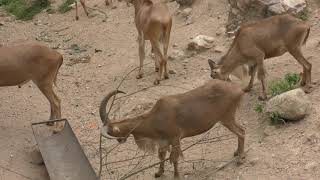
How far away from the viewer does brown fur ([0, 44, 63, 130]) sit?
9438 mm

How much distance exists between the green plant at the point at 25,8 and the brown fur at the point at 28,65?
6.67 m

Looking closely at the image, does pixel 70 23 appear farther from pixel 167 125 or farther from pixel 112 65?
pixel 167 125

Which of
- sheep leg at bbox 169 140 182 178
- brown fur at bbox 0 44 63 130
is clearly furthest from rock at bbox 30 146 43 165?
sheep leg at bbox 169 140 182 178

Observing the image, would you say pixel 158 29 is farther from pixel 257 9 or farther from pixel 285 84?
pixel 285 84

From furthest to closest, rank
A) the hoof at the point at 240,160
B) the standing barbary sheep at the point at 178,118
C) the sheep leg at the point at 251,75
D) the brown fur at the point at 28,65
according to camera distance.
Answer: the sheep leg at the point at 251,75 → the brown fur at the point at 28,65 → the hoof at the point at 240,160 → the standing barbary sheep at the point at 178,118

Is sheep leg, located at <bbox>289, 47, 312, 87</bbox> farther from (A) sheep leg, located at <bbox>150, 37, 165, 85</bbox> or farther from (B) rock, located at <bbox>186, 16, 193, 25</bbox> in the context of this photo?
(B) rock, located at <bbox>186, 16, 193, 25</bbox>

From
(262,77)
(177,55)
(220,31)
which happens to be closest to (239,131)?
(262,77)

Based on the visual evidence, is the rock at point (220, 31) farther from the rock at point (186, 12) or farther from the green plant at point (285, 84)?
the green plant at point (285, 84)

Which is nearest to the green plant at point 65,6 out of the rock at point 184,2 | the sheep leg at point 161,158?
the rock at point 184,2

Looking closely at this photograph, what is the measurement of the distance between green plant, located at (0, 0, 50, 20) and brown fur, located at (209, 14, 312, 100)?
7.66m

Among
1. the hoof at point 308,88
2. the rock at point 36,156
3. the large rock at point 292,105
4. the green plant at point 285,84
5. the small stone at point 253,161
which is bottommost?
the rock at point 36,156

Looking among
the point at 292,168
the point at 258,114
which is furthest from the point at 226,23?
the point at 292,168

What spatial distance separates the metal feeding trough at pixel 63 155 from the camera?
27.3ft

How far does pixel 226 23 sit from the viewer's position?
12.5 meters
